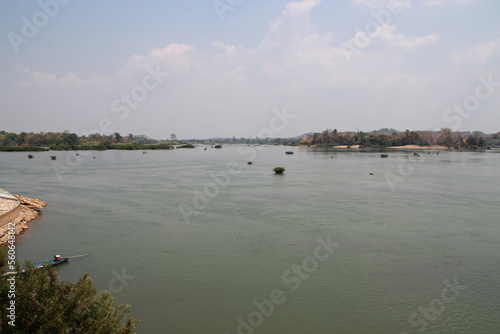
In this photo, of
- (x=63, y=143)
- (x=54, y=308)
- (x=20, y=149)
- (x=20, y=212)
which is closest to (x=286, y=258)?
(x=54, y=308)

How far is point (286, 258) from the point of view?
1311cm

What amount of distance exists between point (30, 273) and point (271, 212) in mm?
15813

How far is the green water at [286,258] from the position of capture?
30.0 feet

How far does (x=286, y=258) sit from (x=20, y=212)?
1531cm

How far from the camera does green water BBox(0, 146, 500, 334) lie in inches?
360

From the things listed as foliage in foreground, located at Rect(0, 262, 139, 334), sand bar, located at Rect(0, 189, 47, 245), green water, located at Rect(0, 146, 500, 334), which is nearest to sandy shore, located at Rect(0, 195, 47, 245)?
sand bar, located at Rect(0, 189, 47, 245)

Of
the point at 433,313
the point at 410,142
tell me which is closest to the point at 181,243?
the point at 433,313

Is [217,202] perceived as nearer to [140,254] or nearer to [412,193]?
[140,254]

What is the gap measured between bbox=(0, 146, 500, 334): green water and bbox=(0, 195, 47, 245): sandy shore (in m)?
0.71

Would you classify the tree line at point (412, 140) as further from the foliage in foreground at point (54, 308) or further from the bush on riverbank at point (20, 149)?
the foliage in foreground at point (54, 308)

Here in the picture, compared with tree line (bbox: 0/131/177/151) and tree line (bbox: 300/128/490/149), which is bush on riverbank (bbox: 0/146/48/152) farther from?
tree line (bbox: 300/128/490/149)

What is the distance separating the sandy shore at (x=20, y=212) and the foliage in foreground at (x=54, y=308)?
11021mm

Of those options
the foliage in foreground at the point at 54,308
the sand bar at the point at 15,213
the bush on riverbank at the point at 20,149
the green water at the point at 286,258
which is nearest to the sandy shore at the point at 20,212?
the sand bar at the point at 15,213

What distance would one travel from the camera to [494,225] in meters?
17.8
